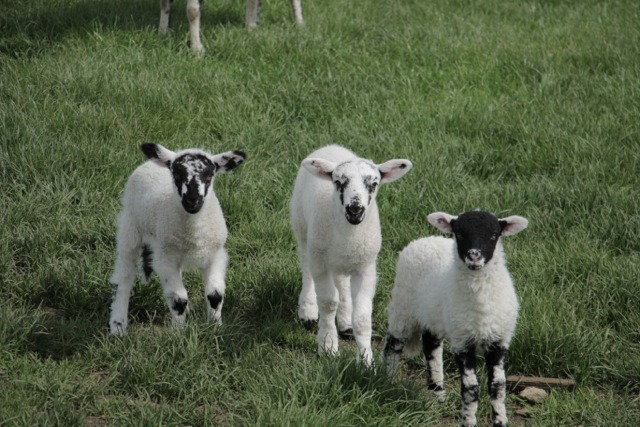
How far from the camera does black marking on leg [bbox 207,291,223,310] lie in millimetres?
5383

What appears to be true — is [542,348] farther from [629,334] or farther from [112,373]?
[112,373]

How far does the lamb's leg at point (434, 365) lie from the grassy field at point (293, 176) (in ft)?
0.55

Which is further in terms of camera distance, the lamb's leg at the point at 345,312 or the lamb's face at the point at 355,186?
the lamb's leg at the point at 345,312

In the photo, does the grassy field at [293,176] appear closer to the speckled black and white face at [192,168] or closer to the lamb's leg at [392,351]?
the lamb's leg at [392,351]

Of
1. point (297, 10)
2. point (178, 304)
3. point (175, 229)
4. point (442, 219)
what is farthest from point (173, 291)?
point (297, 10)

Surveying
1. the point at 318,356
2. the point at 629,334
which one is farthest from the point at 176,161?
the point at 629,334

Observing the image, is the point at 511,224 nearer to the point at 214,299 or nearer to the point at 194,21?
the point at 214,299

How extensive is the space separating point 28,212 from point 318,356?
2.57 m

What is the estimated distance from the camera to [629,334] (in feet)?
18.1

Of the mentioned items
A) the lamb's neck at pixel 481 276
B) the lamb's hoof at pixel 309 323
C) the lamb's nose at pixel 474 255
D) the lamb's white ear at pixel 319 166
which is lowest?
the lamb's hoof at pixel 309 323

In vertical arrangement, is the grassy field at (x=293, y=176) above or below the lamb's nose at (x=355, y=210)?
below

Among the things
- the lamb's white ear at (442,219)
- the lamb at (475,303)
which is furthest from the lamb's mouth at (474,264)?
the lamb's white ear at (442,219)

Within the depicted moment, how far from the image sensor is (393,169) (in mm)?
5113

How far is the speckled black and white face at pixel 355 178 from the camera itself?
4828 millimetres
